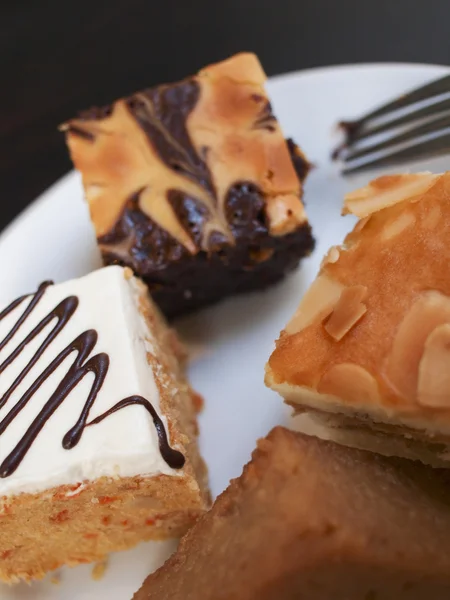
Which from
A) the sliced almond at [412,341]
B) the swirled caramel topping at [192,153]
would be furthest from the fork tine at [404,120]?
the sliced almond at [412,341]

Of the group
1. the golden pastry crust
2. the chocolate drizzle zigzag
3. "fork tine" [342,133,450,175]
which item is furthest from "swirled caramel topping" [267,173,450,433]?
"fork tine" [342,133,450,175]

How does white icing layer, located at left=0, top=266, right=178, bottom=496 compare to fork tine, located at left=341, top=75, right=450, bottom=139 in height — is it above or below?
below

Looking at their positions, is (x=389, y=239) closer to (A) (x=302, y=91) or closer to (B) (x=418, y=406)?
(B) (x=418, y=406)

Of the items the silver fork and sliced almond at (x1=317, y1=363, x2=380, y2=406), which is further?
the silver fork

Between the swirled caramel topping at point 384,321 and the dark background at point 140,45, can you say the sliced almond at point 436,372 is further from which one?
the dark background at point 140,45

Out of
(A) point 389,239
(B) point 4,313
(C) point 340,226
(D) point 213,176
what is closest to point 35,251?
(B) point 4,313

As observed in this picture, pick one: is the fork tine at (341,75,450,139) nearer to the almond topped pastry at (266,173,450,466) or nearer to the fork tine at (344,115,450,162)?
the fork tine at (344,115,450,162)

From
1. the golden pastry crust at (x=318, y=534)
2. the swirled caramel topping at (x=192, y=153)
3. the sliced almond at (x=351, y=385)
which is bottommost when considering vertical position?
the golden pastry crust at (x=318, y=534)

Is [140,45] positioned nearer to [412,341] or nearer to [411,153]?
[411,153]
